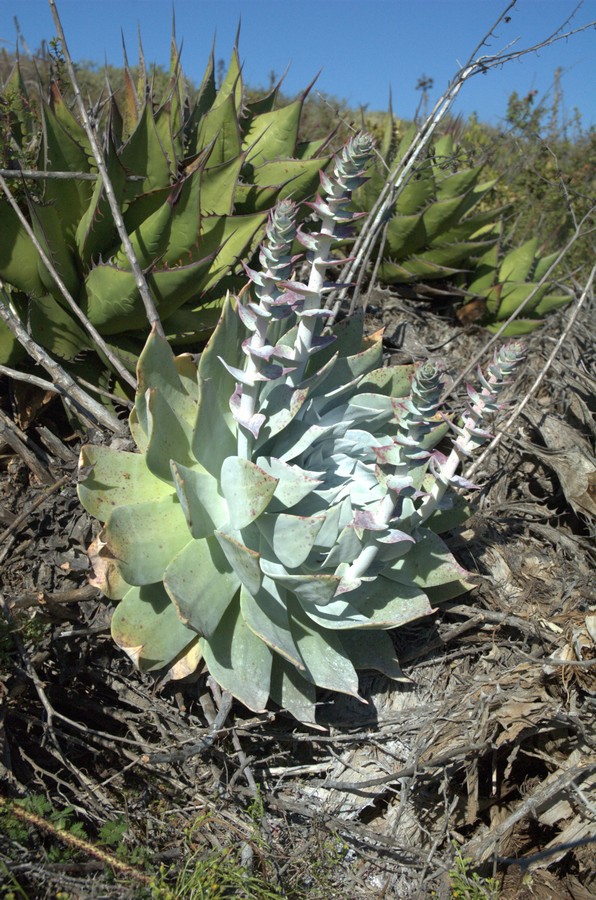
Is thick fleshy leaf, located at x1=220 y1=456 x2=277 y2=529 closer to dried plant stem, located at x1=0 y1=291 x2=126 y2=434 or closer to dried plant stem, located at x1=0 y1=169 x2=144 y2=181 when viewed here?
dried plant stem, located at x1=0 y1=291 x2=126 y2=434

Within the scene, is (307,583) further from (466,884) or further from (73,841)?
(466,884)

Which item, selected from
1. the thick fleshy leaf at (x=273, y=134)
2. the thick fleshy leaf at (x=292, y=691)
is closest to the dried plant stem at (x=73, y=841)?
the thick fleshy leaf at (x=292, y=691)

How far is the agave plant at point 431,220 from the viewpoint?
3031 mm

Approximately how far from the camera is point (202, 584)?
1.71 meters

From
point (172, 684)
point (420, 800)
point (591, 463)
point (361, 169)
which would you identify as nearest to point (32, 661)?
point (172, 684)

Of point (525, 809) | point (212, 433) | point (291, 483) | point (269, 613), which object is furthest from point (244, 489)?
point (525, 809)

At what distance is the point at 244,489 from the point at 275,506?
15cm

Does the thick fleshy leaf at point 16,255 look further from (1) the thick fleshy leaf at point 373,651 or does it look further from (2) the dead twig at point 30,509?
(1) the thick fleshy leaf at point 373,651

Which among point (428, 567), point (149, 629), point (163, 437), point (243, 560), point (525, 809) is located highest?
point (163, 437)

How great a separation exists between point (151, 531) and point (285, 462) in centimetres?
41

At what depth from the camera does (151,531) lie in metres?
1.75

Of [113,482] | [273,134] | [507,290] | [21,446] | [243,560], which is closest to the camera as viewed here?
[243,560]

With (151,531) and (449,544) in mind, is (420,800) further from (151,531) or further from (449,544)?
(151,531)

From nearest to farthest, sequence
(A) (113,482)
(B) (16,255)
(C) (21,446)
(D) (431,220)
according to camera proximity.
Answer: (A) (113,482), (B) (16,255), (C) (21,446), (D) (431,220)
